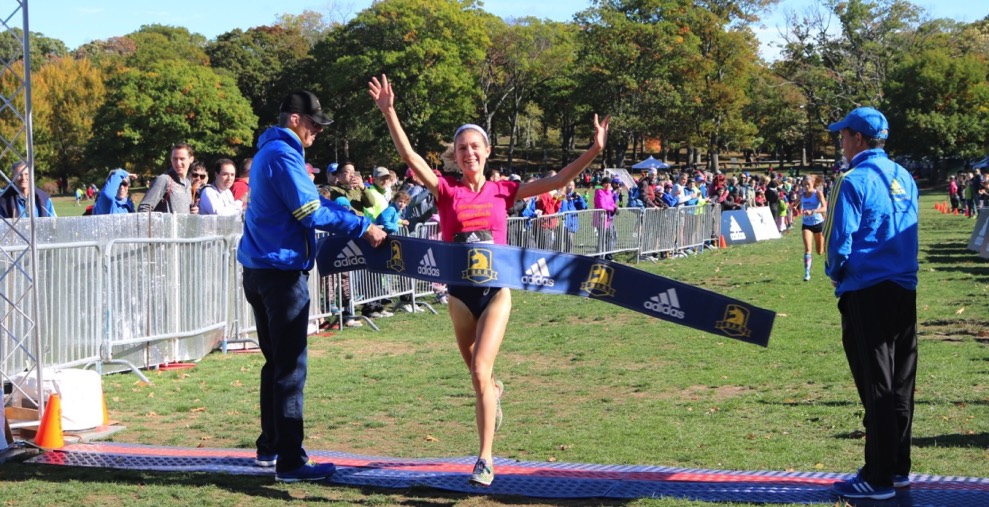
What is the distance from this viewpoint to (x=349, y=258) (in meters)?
6.65

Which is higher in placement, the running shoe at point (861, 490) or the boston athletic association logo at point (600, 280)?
the boston athletic association logo at point (600, 280)

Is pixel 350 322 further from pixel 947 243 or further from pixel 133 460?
pixel 947 243

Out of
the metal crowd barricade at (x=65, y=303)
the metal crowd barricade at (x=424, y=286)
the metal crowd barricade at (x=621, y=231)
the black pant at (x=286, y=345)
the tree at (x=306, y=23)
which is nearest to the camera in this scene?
the black pant at (x=286, y=345)

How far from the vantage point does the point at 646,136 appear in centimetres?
8425

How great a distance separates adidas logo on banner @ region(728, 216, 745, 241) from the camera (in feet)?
106

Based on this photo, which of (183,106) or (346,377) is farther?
(183,106)

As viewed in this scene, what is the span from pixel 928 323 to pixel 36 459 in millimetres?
11238

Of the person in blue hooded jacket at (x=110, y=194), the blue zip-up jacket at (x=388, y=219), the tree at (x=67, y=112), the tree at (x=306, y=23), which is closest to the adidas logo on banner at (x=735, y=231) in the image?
the blue zip-up jacket at (x=388, y=219)

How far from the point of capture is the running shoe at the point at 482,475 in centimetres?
592

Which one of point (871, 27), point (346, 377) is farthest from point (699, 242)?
point (871, 27)

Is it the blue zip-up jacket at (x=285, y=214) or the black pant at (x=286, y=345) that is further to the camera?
the black pant at (x=286, y=345)

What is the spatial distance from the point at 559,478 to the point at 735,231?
89.4ft

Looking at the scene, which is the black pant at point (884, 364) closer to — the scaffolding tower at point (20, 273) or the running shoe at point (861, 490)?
the running shoe at point (861, 490)

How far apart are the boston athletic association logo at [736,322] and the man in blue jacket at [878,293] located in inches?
22.1
